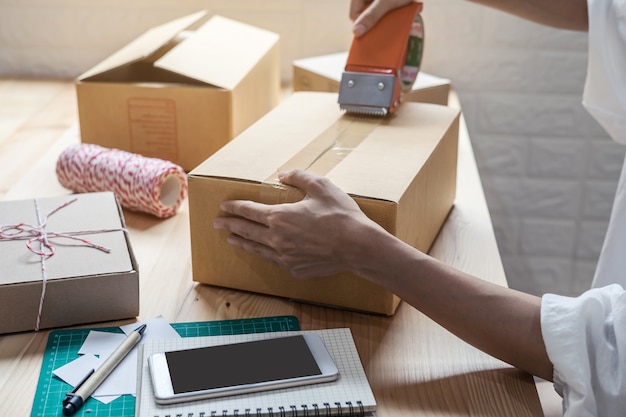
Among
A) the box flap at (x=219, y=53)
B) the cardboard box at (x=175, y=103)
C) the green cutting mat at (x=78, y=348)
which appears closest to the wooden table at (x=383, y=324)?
the green cutting mat at (x=78, y=348)

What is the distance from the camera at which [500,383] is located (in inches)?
32.8

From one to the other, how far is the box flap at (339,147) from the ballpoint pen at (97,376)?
228mm

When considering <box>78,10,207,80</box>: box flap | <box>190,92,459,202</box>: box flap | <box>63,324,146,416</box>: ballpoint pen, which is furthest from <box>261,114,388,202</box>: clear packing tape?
<box>78,10,207,80</box>: box flap

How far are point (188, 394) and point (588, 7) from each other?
3.08ft

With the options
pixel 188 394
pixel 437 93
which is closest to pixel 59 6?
pixel 437 93

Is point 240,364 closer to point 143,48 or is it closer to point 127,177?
point 127,177

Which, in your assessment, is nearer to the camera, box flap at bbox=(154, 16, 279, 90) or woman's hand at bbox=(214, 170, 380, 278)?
woman's hand at bbox=(214, 170, 380, 278)

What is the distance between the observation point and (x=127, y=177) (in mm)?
1185

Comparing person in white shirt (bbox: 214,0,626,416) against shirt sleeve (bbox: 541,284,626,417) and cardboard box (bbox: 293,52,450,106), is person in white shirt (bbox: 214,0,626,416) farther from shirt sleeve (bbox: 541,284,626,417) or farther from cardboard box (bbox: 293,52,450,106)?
cardboard box (bbox: 293,52,450,106)

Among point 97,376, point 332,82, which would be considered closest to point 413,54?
point 332,82

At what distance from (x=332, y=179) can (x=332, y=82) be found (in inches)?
22.9

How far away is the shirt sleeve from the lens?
0.74m

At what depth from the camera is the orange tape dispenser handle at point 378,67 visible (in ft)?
3.87

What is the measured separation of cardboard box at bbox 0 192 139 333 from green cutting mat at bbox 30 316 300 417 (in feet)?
0.09
